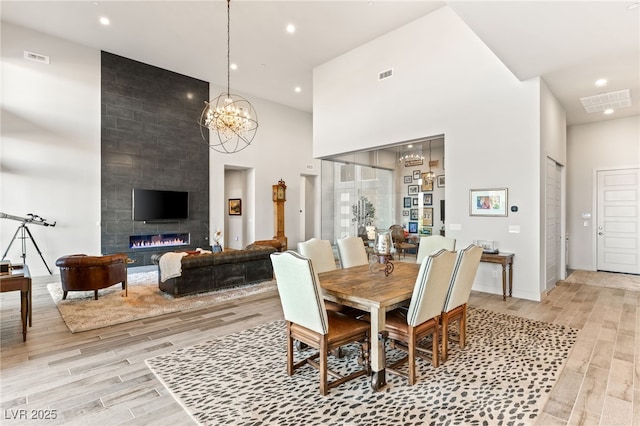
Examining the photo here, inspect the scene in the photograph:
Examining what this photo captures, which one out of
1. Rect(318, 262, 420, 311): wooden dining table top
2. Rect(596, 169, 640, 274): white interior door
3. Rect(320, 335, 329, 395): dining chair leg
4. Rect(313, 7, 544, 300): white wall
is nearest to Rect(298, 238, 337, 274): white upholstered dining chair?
Rect(318, 262, 420, 311): wooden dining table top

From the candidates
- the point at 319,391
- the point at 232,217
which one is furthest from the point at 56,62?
the point at 319,391

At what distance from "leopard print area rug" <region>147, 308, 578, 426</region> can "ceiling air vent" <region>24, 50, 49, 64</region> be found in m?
6.96

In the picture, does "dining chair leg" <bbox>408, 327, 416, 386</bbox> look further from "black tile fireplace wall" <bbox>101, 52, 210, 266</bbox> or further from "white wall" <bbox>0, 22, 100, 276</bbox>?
"white wall" <bbox>0, 22, 100, 276</bbox>

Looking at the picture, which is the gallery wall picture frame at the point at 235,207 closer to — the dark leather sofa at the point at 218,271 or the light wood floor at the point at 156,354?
the dark leather sofa at the point at 218,271

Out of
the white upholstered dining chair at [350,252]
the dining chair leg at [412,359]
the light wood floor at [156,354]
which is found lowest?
the light wood floor at [156,354]

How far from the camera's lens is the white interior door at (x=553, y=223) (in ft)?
17.0

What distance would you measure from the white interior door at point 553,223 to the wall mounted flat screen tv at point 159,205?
7.91 metres

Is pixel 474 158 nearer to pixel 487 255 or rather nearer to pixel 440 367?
pixel 487 255

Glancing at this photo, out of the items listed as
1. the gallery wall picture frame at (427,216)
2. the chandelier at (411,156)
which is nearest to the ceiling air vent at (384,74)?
the chandelier at (411,156)

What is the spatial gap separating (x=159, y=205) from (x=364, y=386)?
7.05m

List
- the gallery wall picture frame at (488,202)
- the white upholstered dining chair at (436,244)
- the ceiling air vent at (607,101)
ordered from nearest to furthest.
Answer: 1. the white upholstered dining chair at (436,244)
2. the gallery wall picture frame at (488,202)
3. the ceiling air vent at (607,101)

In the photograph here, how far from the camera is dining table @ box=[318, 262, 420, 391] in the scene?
2.37 meters

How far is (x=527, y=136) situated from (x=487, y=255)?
1877 mm

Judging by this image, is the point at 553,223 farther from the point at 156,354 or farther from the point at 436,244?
the point at 156,354
